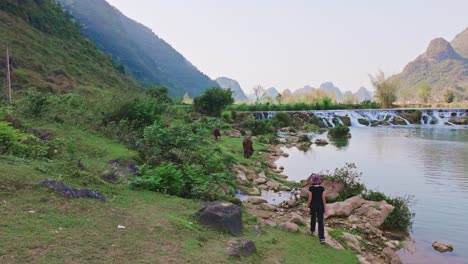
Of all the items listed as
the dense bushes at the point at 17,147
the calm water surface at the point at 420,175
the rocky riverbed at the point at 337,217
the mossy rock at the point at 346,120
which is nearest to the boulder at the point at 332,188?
the rocky riverbed at the point at 337,217

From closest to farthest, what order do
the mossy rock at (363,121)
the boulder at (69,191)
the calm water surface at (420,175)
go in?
the boulder at (69,191)
the calm water surface at (420,175)
the mossy rock at (363,121)

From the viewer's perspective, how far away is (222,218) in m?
6.34

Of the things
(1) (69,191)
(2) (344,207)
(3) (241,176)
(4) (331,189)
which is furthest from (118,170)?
(4) (331,189)

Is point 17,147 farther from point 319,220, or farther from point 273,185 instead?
point 273,185

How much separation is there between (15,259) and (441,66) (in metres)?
170

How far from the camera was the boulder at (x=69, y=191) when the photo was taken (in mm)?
6180

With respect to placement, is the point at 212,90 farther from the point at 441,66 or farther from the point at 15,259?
the point at 441,66

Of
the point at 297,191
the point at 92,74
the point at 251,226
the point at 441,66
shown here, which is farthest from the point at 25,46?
the point at 441,66

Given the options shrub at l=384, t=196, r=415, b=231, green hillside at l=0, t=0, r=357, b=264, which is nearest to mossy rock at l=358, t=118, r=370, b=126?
green hillside at l=0, t=0, r=357, b=264

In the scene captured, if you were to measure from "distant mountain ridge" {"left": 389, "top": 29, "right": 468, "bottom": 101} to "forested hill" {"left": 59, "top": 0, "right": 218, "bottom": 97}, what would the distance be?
255 feet

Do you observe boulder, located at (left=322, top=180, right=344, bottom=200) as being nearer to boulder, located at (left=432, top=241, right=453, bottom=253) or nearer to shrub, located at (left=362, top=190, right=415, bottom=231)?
shrub, located at (left=362, top=190, right=415, bottom=231)

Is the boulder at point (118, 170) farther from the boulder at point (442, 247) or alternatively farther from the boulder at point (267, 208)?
the boulder at point (442, 247)

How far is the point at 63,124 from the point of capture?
11969 millimetres

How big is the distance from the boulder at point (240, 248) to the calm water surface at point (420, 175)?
376 centimetres
